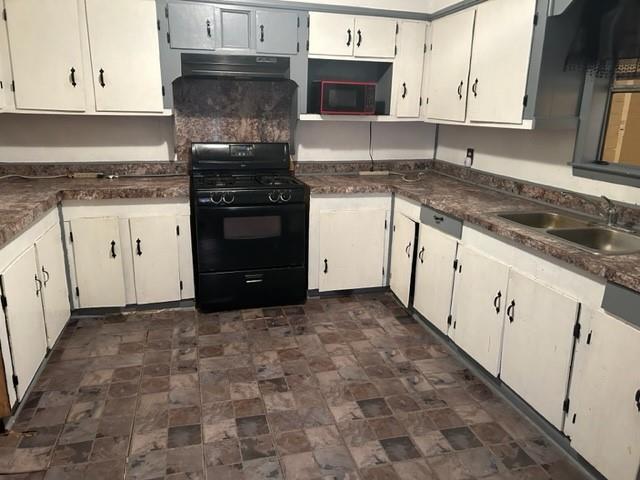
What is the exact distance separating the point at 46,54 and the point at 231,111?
1.26 m

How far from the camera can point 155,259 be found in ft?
10.8

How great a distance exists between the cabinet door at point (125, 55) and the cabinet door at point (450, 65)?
1947mm

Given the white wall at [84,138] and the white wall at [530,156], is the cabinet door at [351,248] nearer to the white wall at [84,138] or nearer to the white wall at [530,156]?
the white wall at [530,156]

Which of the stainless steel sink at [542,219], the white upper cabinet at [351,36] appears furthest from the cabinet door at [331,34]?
the stainless steel sink at [542,219]

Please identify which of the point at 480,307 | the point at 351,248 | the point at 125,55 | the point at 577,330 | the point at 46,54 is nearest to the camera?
the point at 577,330

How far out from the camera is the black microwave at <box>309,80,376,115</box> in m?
3.45

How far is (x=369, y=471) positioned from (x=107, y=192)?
2.29 meters

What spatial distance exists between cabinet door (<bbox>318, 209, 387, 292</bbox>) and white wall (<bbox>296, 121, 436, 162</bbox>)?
2.31 ft

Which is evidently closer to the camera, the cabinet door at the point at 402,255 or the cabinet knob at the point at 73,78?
the cabinet knob at the point at 73,78

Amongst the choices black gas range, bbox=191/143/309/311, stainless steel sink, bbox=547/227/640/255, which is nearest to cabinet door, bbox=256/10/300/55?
black gas range, bbox=191/143/309/311

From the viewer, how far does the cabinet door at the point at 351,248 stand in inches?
140

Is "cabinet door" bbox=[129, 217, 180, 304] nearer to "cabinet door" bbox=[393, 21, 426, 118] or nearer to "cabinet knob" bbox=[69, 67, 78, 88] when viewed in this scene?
"cabinet knob" bbox=[69, 67, 78, 88]

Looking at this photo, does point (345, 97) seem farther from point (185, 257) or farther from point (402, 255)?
point (185, 257)

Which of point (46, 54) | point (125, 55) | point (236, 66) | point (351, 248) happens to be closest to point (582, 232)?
point (351, 248)
